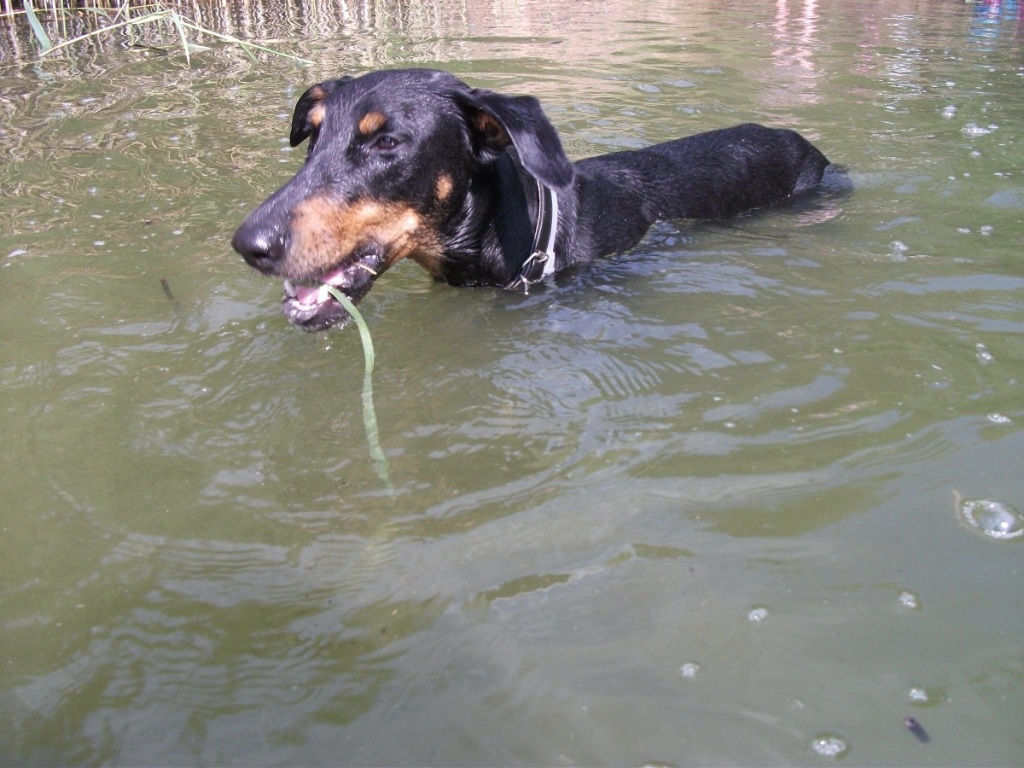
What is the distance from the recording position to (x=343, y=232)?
3.50 meters

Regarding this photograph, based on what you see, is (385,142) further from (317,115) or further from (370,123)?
(317,115)

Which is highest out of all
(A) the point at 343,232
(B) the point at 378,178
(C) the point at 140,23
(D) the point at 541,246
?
(C) the point at 140,23

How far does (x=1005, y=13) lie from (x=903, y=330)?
43.2 ft

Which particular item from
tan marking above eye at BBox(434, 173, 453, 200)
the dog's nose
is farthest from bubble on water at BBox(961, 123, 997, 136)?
the dog's nose

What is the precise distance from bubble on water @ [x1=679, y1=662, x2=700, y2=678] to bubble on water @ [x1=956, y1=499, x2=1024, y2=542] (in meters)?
1.05

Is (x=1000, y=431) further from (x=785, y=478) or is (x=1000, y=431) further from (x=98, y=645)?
(x=98, y=645)

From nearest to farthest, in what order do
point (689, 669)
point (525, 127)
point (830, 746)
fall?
point (830, 746) < point (689, 669) < point (525, 127)

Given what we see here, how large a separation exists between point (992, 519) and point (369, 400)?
215 centimetres

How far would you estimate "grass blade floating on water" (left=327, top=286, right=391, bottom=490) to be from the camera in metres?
3.01

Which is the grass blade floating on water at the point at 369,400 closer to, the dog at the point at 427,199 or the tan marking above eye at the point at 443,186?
the dog at the point at 427,199

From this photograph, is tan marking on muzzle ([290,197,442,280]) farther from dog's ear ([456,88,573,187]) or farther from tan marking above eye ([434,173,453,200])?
dog's ear ([456,88,573,187])

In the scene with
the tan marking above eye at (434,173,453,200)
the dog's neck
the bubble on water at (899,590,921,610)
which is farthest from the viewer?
the dog's neck

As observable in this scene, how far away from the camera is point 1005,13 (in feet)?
45.8

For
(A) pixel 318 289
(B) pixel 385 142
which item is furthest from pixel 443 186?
(A) pixel 318 289
